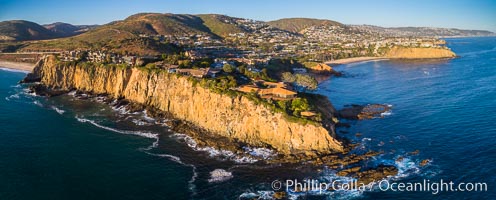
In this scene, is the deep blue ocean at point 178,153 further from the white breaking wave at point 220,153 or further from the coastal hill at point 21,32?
the coastal hill at point 21,32

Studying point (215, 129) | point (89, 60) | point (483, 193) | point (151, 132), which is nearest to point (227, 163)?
point (215, 129)

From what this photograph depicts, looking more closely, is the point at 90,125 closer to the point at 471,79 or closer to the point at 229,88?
the point at 229,88

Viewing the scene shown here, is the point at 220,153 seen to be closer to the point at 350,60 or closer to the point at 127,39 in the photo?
the point at 127,39

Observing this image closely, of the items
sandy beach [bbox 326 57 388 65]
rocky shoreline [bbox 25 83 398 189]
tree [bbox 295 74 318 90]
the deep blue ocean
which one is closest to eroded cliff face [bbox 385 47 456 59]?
sandy beach [bbox 326 57 388 65]

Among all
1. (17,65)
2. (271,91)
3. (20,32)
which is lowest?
(271,91)

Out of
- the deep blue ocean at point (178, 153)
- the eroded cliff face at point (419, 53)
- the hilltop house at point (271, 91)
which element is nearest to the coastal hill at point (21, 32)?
the deep blue ocean at point (178, 153)

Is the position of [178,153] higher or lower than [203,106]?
lower

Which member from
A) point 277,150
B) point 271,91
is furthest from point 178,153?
point 271,91
